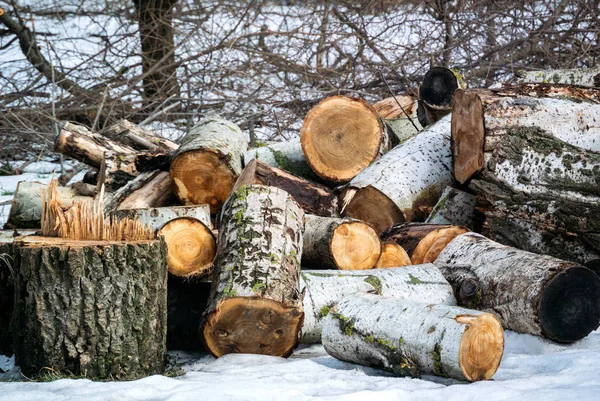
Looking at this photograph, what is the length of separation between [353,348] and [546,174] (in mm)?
2123

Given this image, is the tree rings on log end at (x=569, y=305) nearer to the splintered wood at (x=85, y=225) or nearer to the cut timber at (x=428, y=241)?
the cut timber at (x=428, y=241)

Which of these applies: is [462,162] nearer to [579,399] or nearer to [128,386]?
[579,399]

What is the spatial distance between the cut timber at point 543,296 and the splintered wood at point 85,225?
6.52 ft

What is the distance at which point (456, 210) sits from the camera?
533 cm

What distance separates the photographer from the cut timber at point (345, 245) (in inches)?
176

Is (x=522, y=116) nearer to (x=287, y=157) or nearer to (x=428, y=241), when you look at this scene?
(x=428, y=241)

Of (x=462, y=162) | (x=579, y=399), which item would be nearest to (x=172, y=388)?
(x=579, y=399)

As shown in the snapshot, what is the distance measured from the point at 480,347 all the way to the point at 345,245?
1.49m

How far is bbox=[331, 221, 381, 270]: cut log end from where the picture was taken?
448 cm

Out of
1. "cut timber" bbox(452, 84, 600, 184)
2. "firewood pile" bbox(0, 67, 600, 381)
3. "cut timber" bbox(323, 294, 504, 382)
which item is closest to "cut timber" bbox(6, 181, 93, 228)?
"firewood pile" bbox(0, 67, 600, 381)

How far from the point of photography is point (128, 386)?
123 inches

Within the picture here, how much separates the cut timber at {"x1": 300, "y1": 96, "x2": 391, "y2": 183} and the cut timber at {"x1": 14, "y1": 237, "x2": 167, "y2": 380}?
2.62 m

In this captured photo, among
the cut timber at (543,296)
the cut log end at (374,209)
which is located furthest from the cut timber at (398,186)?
the cut timber at (543,296)

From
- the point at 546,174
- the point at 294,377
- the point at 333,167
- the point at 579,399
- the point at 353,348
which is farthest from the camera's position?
the point at 333,167
